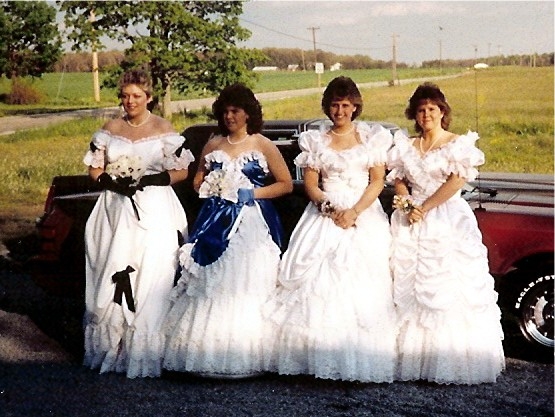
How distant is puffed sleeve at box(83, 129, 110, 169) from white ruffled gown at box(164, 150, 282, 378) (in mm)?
572

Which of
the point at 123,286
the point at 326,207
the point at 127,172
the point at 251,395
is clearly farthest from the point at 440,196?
the point at 123,286

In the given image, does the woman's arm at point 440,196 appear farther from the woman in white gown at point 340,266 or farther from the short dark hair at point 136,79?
the short dark hair at point 136,79

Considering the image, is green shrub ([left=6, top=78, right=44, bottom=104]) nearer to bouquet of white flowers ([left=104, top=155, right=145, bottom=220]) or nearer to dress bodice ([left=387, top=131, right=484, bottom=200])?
bouquet of white flowers ([left=104, top=155, right=145, bottom=220])

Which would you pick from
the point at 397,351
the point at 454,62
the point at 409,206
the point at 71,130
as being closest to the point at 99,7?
the point at 71,130

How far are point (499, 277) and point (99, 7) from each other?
13.4 ft

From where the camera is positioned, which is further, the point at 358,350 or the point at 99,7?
the point at 99,7

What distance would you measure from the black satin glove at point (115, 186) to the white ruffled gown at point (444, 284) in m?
1.34

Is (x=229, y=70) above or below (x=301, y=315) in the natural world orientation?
above

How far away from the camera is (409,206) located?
3336mm

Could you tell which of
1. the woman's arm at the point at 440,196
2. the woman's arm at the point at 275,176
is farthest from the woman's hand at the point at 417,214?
the woman's arm at the point at 275,176

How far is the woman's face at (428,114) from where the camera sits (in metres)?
3.33

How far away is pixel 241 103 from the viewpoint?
347cm

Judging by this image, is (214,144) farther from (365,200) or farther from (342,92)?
(365,200)

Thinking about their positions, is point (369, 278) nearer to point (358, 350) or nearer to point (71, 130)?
point (358, 350)
